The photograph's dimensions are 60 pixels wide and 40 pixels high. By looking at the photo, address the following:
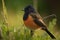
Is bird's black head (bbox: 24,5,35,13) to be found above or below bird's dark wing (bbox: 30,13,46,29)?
above

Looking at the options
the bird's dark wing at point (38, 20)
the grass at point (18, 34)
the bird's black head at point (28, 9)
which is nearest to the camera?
the grass at point (18, 34)

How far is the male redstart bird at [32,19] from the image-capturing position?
4.71 metres

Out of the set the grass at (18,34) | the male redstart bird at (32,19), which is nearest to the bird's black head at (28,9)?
the male redstart bird at (32,19)

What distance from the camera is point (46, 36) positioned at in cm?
429

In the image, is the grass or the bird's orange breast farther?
the bird's orange breast

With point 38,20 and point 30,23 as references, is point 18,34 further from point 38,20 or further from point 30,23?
point 30,23

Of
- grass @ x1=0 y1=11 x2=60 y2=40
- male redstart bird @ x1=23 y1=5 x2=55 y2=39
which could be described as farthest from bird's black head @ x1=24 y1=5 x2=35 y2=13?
grass @ x1=0 y1=11 x2=60 y2=40

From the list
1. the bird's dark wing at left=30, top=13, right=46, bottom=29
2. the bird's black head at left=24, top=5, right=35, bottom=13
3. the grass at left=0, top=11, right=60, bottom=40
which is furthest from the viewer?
the bird's black head at left=24, top=5, right=35, bottom=13

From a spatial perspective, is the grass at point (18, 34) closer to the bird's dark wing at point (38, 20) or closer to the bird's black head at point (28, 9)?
the bird's dark wing at point (38, 20)

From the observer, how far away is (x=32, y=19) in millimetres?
4934

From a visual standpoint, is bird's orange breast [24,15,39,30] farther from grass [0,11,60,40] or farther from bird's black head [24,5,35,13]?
grass [0,11,60,40]

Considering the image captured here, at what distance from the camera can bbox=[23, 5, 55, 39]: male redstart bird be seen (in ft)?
15.5

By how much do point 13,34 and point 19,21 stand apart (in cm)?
34

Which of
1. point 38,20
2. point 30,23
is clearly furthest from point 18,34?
point 30,23
